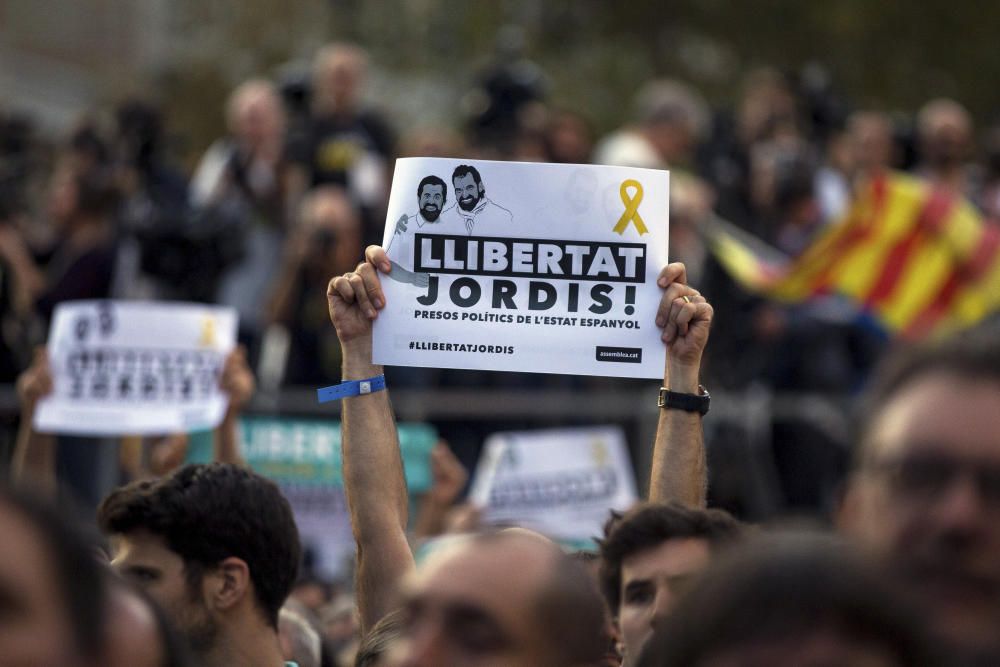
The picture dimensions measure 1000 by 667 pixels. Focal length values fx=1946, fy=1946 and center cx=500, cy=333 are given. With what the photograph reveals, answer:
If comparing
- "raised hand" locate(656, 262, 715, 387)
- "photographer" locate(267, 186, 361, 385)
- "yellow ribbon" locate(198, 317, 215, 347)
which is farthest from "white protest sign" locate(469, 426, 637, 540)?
"raised hand" locate(656, 262, 715, 387)

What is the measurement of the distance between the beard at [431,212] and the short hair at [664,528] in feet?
2.88

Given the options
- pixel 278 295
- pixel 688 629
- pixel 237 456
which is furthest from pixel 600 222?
pixel 278 295

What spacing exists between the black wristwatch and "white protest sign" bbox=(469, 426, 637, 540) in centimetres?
382

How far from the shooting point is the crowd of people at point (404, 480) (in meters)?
2.28

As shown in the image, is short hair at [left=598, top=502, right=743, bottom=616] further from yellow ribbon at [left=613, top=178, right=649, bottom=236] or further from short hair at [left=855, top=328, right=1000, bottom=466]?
short hair at [left=855, top=328, right=1000, bottom=466]

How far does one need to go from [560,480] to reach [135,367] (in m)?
2.29

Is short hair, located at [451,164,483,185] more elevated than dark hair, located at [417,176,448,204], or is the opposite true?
short hair, located at [451,164,483,185]

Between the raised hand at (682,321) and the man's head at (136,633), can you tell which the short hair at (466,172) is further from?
the man's head at (136,633)

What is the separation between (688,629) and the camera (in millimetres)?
2248

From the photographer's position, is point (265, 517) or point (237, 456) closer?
point (265, 517)

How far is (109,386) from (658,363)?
9.86 feet

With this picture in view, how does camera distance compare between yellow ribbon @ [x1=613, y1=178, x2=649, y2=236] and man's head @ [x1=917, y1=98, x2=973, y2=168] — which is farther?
man's head @ [x1=917, y1=98, x2=973, y2=168]

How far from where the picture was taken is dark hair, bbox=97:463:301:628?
184 inches

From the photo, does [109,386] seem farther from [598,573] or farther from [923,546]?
[923,546]
